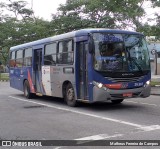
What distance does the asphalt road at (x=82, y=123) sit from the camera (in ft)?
28.9

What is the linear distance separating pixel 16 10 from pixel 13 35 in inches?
227

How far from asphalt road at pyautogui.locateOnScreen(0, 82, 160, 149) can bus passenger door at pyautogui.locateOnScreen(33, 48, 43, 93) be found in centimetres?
325

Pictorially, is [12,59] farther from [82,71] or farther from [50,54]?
[82,71]

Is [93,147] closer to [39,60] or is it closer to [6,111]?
[6,111]

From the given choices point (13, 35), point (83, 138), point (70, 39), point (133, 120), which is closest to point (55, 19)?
point (13, 35)

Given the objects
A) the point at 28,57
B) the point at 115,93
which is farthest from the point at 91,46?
the point at 28,57

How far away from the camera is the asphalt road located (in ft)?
28.9

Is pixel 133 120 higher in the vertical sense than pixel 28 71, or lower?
lower

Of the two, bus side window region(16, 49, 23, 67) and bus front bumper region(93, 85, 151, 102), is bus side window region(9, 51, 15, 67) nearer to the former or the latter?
bus side window region(16, 49, 23, 67)

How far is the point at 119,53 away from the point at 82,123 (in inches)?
146

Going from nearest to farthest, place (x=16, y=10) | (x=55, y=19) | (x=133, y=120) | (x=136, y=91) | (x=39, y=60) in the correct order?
(x=133, y=120)
(x=136, y=91)
(x=39, y=60)
(x=55, y=19)
(x=16, y=10)

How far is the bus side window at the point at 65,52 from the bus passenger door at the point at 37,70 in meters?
2.42

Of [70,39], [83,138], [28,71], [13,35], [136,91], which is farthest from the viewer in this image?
[13,35]

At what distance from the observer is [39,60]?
17922mm
